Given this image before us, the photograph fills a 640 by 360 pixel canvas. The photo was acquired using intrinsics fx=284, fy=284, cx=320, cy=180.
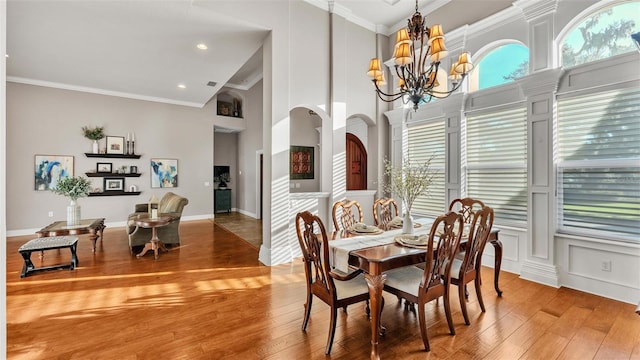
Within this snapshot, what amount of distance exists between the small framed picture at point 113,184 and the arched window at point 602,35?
889cm

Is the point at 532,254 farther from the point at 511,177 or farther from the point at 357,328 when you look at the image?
the point at 357,328

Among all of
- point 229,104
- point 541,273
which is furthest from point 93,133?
point 541,273

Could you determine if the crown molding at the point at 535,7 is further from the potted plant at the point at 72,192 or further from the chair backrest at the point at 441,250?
the potted plant at the point at 72,192

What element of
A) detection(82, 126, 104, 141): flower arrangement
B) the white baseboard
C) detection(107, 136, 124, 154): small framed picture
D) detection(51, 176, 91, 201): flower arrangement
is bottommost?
the white baseboard

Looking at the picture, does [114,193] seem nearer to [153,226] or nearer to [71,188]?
[71,188]

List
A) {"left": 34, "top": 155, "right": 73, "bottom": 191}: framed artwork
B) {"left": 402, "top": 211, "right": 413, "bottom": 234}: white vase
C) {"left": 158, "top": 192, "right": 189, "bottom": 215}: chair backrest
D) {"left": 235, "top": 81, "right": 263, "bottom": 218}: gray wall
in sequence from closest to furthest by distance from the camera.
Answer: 1. {"left": 402, "top": 211, "right": 413, "bottom": 234}: white vase
2. {"left": 158, "top": 192, "right": 189, "bottom": 215}: chair backrest
3. {"left": 34, "top": 155, "right": 73, "bottom": 191}: framed artwork
4. {"left": 235, "top": 81, "right": 263, "bottom": 218}: gray wall

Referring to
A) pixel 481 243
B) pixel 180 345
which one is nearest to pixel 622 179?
pixel 481 243

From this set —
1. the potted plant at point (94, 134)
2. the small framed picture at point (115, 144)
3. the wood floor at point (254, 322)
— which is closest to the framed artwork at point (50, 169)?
the potted plant at point (94, 134)

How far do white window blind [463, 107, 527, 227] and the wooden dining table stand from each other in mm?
2411

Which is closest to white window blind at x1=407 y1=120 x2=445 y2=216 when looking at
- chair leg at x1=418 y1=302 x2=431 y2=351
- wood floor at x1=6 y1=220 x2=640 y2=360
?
wood floor at x1=6 y1=220 x2=640 y2=360

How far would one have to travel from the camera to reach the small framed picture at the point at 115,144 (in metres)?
6.98

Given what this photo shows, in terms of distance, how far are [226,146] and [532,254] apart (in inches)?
356

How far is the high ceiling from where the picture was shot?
3.65 meters

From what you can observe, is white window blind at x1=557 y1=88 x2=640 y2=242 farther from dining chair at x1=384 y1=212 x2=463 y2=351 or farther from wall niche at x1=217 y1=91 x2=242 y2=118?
wall niche at x1=217 y1=91 x2=242 y2=118
